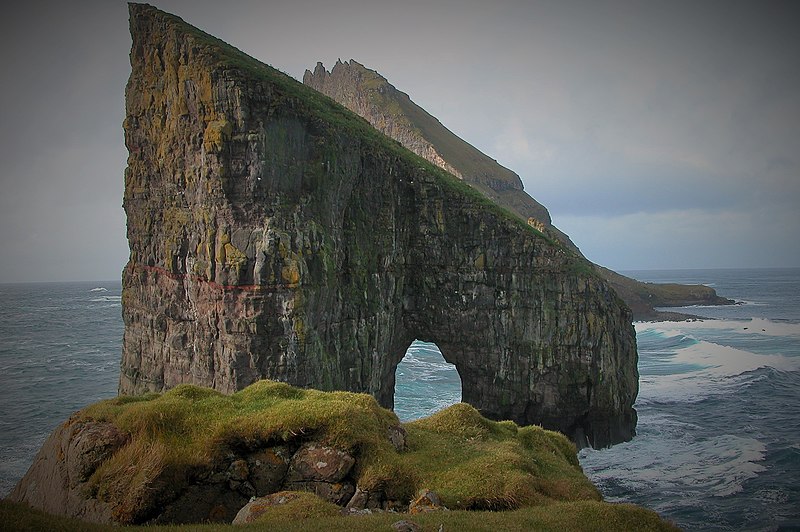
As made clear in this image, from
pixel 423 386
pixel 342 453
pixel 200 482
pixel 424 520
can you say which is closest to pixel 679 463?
pixel 423 386

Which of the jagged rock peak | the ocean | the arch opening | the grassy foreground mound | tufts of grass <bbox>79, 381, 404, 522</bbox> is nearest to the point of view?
the grassy foreground mound

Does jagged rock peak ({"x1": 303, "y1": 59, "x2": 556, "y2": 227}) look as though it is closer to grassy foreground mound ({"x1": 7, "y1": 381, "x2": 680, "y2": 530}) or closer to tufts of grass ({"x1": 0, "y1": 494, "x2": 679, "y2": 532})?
grassy foreground mound ({"x1": 7, "y1": 381, "x2": 680, "y2": 530})

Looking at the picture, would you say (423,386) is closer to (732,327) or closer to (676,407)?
(676,407)

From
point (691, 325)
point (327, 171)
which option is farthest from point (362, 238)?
point (691, 325)

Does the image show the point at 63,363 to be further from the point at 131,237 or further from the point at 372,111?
the point at 372,111

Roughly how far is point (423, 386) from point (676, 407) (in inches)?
857

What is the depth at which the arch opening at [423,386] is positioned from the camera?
39.5 metres

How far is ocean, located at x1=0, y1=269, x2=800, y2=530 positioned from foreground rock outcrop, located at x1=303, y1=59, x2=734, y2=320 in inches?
1149

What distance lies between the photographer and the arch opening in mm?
39500

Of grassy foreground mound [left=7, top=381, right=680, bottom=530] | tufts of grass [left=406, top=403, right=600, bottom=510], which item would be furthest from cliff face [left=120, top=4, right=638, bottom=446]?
tufts of grass [left=406, top=403, right=600, bottom=510]

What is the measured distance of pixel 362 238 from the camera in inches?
1297

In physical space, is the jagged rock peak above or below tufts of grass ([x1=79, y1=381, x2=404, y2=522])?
above

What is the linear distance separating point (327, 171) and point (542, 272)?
1741 centimetres

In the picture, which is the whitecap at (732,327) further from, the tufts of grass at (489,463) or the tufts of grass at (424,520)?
the tufts of grass at (424,520)
